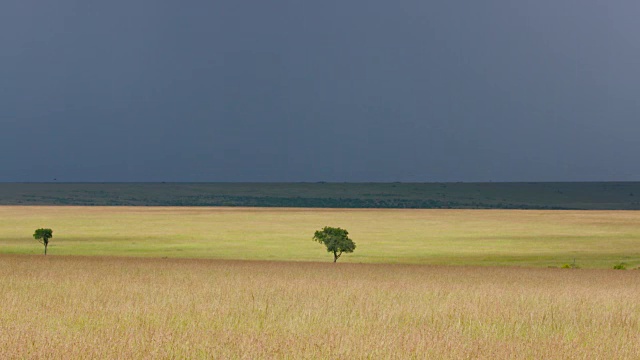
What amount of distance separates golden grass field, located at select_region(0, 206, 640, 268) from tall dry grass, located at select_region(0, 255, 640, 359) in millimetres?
29534

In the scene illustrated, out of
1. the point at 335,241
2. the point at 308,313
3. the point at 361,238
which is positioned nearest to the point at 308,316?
the point at 308,313

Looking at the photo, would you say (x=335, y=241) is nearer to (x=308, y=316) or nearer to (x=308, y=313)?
(x=308, y=313)

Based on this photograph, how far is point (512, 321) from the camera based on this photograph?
19062 mm

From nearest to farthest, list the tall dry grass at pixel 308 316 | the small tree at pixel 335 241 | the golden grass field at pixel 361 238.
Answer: the tall dry grass at pixel 308 316
the small tree at pixel 335 241
the golden grass field at pixel 361 238

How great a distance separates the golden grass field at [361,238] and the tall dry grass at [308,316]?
2953cm

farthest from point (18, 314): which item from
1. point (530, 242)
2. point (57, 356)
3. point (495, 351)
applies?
point (530, 242)

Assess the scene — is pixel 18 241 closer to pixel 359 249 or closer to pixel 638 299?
pixel 359 249

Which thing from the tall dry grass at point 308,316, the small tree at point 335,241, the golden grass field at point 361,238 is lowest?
the tall dry grass at point 308,316

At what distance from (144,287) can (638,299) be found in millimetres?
15137

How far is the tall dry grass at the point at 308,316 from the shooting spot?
14141 mm

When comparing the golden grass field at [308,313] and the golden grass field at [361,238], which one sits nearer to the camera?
the golden grass field at [308,313]

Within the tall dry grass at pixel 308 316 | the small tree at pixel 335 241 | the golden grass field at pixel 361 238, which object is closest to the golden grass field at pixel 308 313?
the tall dry grass at pixel 308 316

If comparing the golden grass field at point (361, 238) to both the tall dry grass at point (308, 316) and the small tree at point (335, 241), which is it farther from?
the tall dry grass at point (308, 316)

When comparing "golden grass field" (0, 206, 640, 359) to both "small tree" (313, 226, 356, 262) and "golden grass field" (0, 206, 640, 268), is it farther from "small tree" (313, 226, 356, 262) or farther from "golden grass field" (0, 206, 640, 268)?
"golden grass field" (0, 206, 640, 268)
